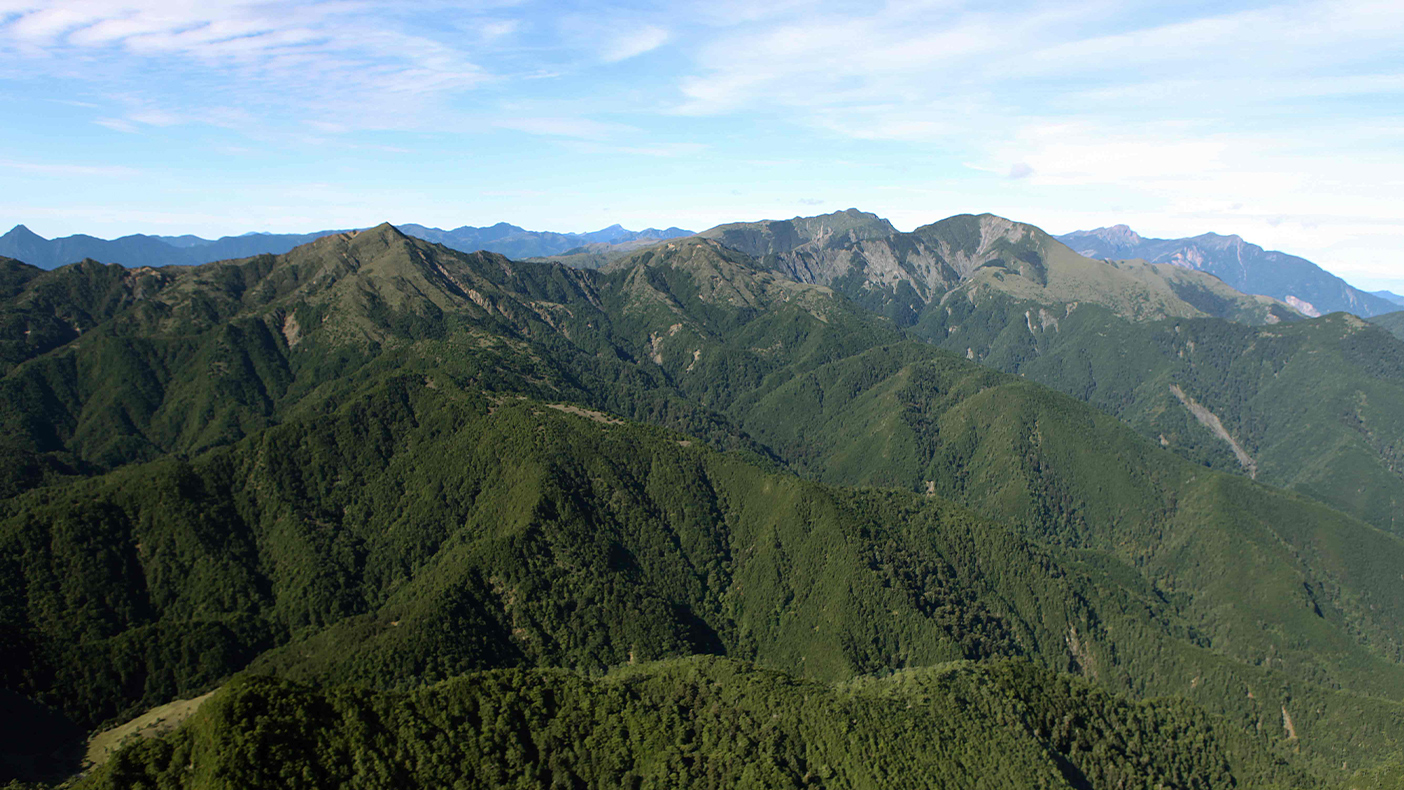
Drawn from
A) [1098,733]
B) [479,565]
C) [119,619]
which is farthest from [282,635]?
[1098,733]

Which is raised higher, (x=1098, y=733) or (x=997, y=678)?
(x=997, y=678)

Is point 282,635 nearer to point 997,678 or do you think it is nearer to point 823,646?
point 823,646

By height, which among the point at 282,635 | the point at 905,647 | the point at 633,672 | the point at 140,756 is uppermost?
the point at 140,756

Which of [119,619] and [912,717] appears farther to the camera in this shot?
[119,619]

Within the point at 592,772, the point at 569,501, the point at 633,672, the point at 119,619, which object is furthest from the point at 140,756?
the point at 569,501

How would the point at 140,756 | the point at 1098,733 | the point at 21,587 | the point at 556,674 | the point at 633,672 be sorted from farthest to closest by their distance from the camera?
1. the point at 21,587
2. the point at 1098,733
3. the point at 633,672
4. the point at 556,674
5. the point at 140,756

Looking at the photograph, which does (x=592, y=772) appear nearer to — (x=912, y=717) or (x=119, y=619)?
(x=912, y=717)

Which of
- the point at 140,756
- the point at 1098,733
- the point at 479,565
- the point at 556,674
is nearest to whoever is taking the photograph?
the point at 140,756
